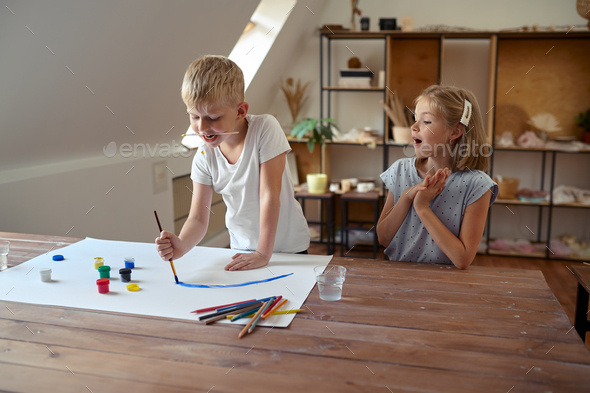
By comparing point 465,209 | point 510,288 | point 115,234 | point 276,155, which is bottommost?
point 115,234

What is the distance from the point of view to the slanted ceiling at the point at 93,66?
1.70 m

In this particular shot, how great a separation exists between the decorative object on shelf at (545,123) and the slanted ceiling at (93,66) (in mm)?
2480

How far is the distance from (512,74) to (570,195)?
1.07 m

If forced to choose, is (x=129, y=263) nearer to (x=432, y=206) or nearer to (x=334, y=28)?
(x=432, y=206)

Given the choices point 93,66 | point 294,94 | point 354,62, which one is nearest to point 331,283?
point 93,66

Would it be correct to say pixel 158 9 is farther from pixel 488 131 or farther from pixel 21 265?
pixel 488 131

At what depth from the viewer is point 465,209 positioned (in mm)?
1521

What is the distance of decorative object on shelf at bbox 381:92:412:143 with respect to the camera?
386 cm

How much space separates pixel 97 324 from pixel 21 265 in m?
0.54

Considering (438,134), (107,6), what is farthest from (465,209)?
(107,6)

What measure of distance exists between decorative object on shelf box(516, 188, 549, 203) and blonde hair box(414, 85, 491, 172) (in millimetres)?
2509

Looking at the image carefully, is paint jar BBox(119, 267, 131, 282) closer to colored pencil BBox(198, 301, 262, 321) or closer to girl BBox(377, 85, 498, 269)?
colored pencil BBox(198, 301, 262, 321)

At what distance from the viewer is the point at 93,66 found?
2.03 metres

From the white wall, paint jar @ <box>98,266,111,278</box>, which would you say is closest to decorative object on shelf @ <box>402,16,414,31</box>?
the white wall
